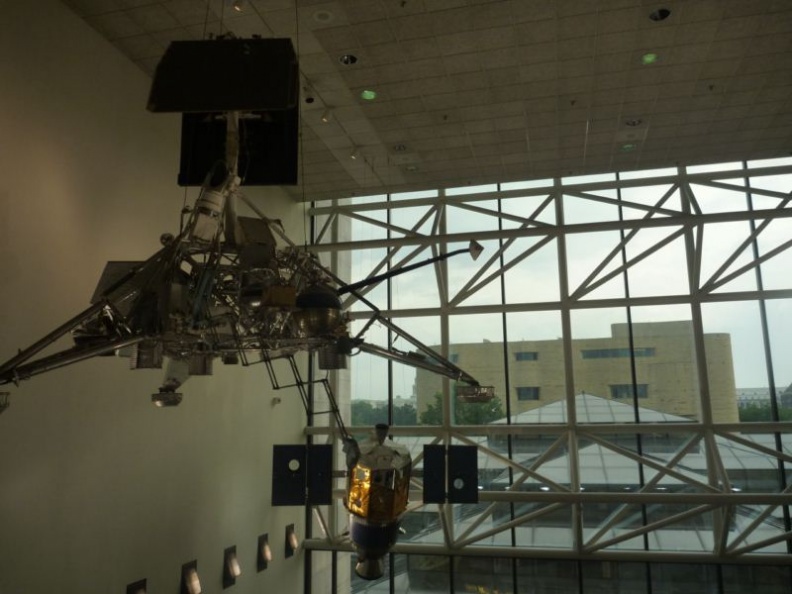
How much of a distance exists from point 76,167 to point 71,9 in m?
1.77

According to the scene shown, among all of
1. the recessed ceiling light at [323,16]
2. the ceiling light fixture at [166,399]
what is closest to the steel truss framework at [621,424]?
the recessed ceiling light at [323,16]

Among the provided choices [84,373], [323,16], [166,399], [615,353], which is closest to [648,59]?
[323,16]

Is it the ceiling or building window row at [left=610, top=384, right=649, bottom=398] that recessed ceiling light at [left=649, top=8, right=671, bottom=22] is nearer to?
the ceiling

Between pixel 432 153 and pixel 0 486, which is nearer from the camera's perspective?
pixel 0 486

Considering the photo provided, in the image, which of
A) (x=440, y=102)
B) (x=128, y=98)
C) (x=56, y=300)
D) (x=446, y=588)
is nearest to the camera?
(x=56, y=300)

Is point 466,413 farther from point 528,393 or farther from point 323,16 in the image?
point 323,16

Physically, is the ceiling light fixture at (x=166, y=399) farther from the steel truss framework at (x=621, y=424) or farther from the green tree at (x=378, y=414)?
the green tree at (x=378, y=414)

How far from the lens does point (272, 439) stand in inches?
459

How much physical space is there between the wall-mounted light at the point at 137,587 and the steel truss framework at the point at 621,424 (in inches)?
198

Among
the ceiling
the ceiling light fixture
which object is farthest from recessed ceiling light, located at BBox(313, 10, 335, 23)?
the ceiling light fixture

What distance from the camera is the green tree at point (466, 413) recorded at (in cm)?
1239

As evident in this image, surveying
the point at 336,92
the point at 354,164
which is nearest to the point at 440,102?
the point at 336,92

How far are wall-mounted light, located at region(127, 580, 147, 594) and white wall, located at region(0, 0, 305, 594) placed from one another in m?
0.09

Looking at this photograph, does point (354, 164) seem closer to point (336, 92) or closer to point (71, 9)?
point (336, 92)
